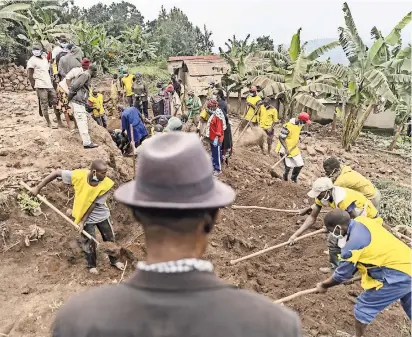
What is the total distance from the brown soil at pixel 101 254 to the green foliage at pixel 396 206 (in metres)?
1.66

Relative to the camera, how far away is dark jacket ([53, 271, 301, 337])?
3.86 feet

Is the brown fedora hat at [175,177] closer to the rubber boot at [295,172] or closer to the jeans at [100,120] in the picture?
the rubber boot at [295,172]

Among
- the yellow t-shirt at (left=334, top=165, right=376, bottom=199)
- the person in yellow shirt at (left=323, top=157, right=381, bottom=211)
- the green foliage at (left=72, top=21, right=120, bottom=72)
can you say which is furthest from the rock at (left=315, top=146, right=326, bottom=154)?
the green foliage at (left=72, top=21, right=120, bottom=72)

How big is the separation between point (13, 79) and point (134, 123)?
8.66 m

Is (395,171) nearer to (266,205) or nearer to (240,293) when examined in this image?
(266,205)

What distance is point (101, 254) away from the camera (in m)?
5.53

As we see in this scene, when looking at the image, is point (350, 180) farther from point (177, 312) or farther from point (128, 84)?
point (128, 84)

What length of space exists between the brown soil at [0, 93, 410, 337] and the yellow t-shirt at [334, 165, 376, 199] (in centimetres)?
116

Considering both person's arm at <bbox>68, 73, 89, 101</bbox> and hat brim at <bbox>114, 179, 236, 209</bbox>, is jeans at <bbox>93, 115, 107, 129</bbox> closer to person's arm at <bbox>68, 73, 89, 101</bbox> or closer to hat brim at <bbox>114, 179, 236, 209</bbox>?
person's arm at <bbox>68, 73, 89, 101</bbox>

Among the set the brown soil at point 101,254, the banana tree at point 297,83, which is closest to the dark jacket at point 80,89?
the brown soil at point 101,254

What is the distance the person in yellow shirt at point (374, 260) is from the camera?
3.64m

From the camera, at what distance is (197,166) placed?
52.1 inches

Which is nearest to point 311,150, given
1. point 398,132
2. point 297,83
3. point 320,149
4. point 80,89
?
point 320,149

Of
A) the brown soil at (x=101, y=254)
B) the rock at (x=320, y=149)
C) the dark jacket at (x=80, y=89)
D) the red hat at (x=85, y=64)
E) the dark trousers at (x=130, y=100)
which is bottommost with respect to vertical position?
the rock at (x=320, y=149)
